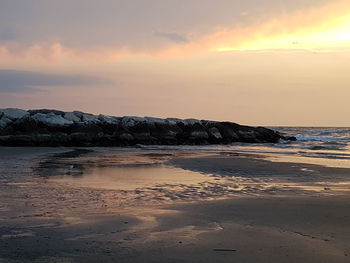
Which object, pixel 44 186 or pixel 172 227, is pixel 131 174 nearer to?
pixel 44 186

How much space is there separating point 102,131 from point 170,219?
29.8 m

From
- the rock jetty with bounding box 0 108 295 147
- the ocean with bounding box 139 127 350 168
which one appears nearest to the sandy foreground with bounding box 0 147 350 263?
the ocean with bounding box 139 127 350 168

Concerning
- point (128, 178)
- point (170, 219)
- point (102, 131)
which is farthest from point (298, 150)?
point (170, 219)

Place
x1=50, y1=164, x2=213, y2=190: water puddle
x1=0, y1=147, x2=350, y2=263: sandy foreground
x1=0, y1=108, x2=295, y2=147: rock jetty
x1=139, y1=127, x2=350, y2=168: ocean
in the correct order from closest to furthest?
x1=0, y1=147, x2=350, y2=263: sandy foreground
x1=50, y1=164, x2=213, y2=190: water puddle
x1=139, y1=127, x2=350, y2=168: ocean
x1=0, y1=108, x2=295, y2=147: rock jetty

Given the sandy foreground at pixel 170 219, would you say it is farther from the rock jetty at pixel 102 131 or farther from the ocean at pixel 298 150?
the rock jetty at pixel 102 131

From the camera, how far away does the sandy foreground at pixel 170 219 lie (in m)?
5.33

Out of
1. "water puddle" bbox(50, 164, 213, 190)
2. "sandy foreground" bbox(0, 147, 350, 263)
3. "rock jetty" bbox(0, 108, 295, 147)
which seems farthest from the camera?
"rock jetty" bbox(0, 108, 295, 147)

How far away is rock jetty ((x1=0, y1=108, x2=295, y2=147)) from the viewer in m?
32.2

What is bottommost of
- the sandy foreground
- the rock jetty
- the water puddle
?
the sandy foreground

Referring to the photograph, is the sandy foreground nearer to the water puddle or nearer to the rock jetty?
the water puddle

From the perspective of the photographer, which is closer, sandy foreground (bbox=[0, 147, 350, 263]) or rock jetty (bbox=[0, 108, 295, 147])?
sandy foreground (bbox=[0, 147, 350, 263])

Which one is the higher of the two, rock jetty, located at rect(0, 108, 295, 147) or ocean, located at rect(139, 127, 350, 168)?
rock jetty, located at rect(0, 108, 295, 147)

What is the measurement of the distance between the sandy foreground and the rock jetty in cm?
1968

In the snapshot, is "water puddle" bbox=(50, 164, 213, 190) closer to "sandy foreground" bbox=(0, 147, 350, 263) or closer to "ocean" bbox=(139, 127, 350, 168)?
"sandy foreground" bbox=(0, 147, 350, 263)
